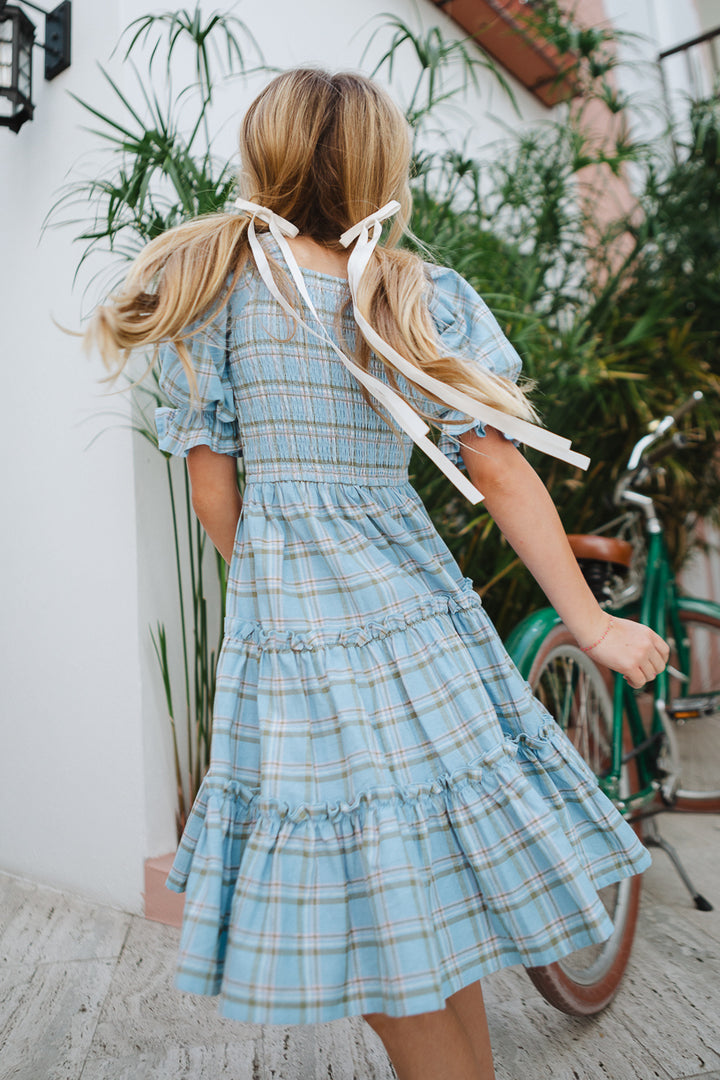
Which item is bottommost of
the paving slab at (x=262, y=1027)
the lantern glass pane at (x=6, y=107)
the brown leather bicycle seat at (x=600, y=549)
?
the paving slab at (x=262, y=1027)

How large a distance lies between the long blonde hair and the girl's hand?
0.28 metres

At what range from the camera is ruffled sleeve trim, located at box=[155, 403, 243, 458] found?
1.03m

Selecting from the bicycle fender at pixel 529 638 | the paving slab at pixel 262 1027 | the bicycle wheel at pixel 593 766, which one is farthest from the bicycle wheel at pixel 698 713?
the bicycle fender at pixel 529 638

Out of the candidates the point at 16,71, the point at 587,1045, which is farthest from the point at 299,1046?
the point at 16,71

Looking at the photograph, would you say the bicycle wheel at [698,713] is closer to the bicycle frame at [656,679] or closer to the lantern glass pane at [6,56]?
the bicycle frame at [656,679]

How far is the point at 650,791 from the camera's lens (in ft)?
5.97

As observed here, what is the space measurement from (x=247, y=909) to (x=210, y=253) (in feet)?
2.36

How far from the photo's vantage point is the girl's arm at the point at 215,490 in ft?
3.55

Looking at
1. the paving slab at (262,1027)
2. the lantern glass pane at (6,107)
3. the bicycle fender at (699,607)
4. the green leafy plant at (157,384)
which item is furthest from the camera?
the bicycle fender at (699,607)

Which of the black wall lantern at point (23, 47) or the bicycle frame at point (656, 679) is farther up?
the black wall lantern at point (23, 47)

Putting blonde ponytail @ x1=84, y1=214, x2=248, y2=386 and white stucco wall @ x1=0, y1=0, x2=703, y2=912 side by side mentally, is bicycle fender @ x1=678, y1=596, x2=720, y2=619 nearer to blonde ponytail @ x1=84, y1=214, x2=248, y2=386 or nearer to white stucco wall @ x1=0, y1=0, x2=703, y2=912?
white stucco wall @ x1=0, y1=0, x2=703, y2=912

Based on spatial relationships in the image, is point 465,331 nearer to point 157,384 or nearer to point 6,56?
point 157,384

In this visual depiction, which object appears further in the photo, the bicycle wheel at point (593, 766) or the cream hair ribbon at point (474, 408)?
the bicycle wheel at point (593, 766)

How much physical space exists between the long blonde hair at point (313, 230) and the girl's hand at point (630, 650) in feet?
0.91
